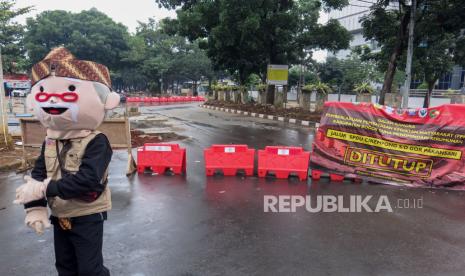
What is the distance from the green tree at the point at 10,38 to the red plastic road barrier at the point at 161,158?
606 cm

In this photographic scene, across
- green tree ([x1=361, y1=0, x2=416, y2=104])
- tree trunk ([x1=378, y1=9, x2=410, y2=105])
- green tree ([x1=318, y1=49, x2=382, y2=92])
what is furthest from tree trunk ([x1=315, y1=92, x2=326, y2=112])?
green tree ([x1=318, y1=49, x2=382, y2=92])

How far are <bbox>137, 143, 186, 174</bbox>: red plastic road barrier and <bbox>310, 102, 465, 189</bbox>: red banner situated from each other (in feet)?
9.19

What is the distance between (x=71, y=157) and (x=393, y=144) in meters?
6.29

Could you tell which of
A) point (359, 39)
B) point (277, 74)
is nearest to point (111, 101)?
point (277, 74)

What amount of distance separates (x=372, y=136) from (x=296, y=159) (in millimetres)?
1572

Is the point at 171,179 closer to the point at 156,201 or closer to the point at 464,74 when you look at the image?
the point at 156,201

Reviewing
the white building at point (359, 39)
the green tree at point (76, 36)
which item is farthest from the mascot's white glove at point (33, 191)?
the green tree at point (76, 36)

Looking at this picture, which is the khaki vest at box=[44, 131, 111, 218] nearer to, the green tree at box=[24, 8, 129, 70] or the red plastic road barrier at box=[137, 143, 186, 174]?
the red plastic road barrier at box=[137, 143, 186, 174]

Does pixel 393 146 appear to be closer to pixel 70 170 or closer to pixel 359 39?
pixel 70 170

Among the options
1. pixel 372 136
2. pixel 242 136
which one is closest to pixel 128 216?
pixel 372 136

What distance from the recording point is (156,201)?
5891 mm

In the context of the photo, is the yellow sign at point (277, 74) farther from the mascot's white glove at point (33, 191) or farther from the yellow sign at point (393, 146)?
the mascot's white glove at point (33, 191)

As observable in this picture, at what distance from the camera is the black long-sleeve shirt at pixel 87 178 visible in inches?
96.0

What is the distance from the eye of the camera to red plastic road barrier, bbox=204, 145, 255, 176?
7.62 m
